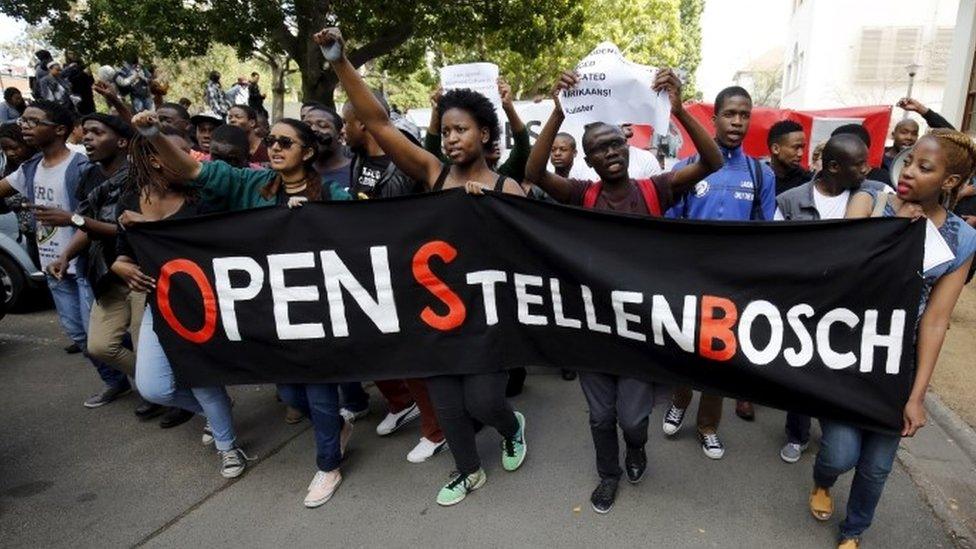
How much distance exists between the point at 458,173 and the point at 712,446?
6.77 ft

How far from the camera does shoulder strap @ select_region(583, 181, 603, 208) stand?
3088 millimetres

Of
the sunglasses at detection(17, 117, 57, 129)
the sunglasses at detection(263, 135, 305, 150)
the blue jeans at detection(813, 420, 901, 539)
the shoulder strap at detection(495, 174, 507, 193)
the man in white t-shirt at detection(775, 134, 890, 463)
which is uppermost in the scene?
the sunglasses at detection(17, 117, 57, 129)

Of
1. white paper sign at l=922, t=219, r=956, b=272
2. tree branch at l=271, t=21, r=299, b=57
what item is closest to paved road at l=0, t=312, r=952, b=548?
white paper sign at l=922, t=219, r=956, b=272

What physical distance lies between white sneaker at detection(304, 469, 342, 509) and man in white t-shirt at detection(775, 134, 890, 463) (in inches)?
95.4

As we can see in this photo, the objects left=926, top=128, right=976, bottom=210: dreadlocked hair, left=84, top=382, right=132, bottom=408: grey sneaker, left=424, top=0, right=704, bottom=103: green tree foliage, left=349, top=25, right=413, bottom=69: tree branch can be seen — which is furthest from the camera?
left=424, top=0, right=704, bottom=103: green tree foliage

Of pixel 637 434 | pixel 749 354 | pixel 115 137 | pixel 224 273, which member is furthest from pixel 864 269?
pixel 115 137

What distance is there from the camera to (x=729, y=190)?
11.1ft

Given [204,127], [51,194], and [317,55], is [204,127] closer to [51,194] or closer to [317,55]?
[51,194]

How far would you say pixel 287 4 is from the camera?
12.3m

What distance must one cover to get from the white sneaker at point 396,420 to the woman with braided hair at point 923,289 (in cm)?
227

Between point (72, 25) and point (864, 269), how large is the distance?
1568cm

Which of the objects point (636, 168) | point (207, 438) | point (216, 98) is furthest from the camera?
point (216, 98)

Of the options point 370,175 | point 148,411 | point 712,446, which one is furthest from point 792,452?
point 148,411

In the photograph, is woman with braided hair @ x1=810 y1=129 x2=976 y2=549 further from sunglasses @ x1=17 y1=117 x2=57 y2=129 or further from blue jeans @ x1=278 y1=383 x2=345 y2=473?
sunglasses @ x1=17 y1=117 x2=57 y2=129
